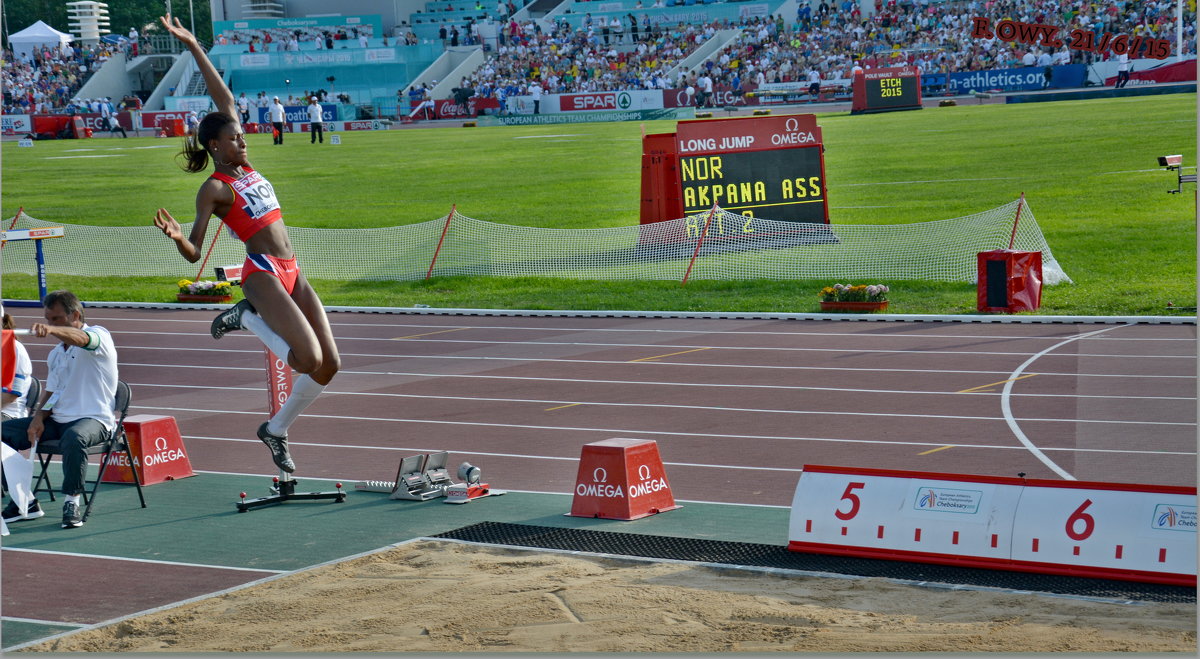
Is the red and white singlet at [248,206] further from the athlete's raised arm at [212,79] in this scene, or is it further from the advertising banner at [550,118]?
the advertising banner at [550,118]

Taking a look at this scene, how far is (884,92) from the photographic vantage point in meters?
47.1

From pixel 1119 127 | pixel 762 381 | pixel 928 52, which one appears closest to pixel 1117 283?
pixel 762 381

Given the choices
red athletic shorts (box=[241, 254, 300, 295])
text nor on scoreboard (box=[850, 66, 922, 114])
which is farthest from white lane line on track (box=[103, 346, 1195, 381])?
text nor on scoreboard (box=[850, 66, 922, 114])

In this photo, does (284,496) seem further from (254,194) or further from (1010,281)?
(1010,281)

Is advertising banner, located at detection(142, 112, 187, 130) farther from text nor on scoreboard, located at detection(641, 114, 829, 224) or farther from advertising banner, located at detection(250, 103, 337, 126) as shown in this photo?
text nor on scoreboard, located at detection(641, 114, 829, 224)

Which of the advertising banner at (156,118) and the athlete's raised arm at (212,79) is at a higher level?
the advertising banner at (156,118)

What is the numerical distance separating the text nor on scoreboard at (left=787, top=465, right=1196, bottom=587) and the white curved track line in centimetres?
231

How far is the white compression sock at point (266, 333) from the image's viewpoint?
22.8 ft

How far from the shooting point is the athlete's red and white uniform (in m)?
7.03

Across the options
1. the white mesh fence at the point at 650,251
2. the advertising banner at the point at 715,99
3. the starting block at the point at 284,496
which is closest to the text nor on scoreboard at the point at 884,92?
the advertising banner at the point at 715,99

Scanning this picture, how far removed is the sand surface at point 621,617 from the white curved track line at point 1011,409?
3164mm

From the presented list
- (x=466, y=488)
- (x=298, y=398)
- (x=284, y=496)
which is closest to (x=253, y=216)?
(x=298, y=398)

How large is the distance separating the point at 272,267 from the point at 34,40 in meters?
64.2

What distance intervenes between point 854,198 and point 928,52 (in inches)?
1009
